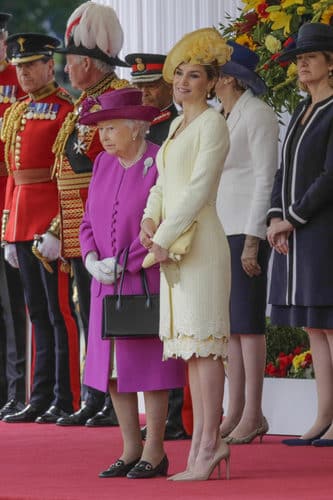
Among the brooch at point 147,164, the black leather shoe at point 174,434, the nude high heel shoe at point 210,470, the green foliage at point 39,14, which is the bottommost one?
the black leather shoe at point 174,434

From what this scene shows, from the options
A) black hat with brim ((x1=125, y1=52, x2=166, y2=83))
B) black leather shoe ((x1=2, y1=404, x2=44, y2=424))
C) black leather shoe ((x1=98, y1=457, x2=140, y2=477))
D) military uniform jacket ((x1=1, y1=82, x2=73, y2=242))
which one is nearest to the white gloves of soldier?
black leather shoe ((x1=98, y1=457, x2=140, y2=477))

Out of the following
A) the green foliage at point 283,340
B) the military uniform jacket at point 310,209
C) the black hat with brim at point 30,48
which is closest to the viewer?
the military uniform jacket at point 310,209

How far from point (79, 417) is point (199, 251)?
1.92 meters

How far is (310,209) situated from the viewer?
5438 mm

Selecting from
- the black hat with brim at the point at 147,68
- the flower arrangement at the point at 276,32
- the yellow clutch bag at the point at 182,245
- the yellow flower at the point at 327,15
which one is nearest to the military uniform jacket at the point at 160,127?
the black hat with brim at the point at 147,68

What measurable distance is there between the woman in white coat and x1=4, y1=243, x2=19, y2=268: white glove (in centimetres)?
123

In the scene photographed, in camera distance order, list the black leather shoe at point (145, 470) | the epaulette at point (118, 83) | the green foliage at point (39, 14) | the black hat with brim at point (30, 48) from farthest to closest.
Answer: the green foliage at point (39, 14) < the black hat with brim at point (30, 48) < the epaulette at point (118, 83) < the black leather shoe at point (145, 470)

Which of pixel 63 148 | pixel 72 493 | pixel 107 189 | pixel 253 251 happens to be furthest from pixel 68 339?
pixel 72 493

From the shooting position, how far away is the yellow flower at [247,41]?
20.4ft

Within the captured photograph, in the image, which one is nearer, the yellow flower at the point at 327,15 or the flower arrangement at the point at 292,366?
the yellow flower at the point at 327,15

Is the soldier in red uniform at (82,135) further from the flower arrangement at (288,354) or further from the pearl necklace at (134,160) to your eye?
the pearl necklace at (134,160)

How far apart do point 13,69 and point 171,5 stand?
103cm

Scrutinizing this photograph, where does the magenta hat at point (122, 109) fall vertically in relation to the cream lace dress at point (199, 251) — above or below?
above

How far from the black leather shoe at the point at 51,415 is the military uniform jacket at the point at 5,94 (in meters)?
0.97
